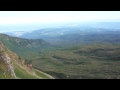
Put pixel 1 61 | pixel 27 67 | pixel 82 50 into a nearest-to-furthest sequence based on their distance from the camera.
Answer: pixel 1 61 → pixel 27 67 → pixel 82 50
